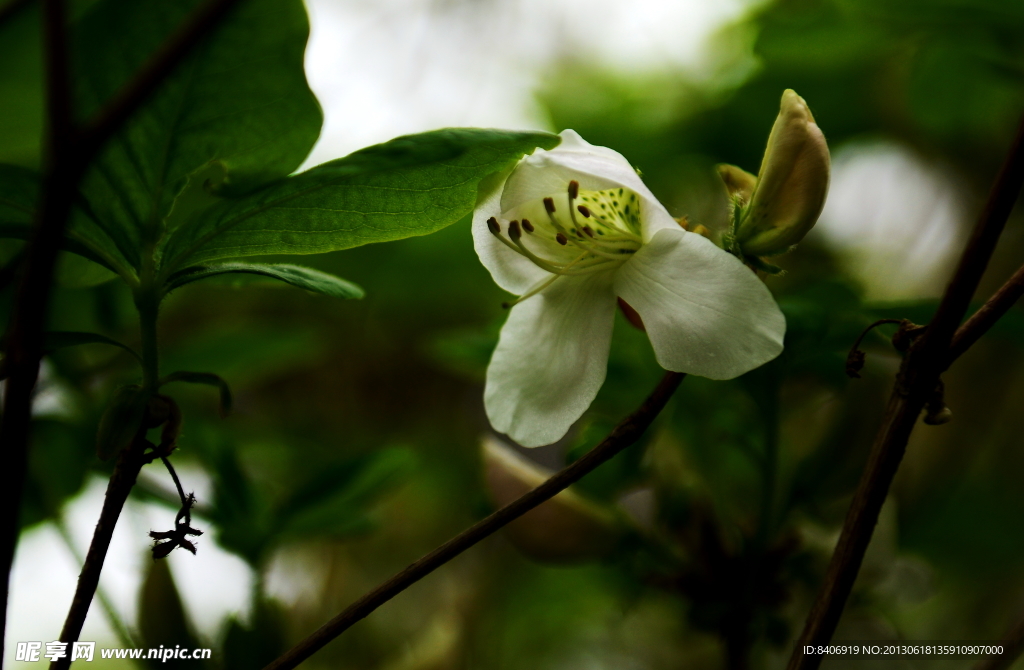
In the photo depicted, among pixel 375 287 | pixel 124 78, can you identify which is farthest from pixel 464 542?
pixel 375 287

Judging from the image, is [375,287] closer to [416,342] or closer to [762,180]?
[416,342]

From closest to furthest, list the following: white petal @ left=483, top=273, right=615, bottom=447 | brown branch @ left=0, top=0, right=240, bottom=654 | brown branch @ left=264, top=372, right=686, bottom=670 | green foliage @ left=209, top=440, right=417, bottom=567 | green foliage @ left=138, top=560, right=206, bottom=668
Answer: brown branch @ left=0, top=0, right=240, bottom=654 → brown branch @ left=264, top=372, right=686, bottom=670 → white petal @ left=483, top=273, right=615, bottom=447 → green foliage @ left=138, top=560, right=206, bottom=668 → green foliage @ left=209, top=440, right=417, bottom=567

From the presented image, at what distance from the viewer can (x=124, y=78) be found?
1.40ft

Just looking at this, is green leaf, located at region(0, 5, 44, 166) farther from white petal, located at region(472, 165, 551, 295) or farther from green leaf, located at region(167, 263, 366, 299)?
white petal, located at region(472, 165, 551, 295)

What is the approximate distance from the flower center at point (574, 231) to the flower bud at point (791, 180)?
10cm

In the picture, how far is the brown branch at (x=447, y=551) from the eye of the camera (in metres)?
0.37

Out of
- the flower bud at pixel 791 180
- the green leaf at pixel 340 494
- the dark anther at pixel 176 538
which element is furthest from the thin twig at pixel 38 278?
the green leaf at pixel 340 494

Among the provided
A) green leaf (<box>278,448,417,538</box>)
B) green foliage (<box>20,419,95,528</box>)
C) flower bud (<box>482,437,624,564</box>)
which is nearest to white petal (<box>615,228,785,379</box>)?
flower bud (<box>482,437,624,564</box>)

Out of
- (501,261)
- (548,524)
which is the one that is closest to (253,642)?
(548,524)

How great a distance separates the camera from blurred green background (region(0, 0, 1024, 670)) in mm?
694

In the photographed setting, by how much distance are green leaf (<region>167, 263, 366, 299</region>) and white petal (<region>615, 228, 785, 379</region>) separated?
190 mm

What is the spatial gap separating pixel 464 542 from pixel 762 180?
0.89 ft

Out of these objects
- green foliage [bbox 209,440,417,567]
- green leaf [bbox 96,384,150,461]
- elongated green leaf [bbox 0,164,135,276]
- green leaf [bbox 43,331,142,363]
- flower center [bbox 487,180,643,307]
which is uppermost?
flower center [bbox 487,180,643,307]

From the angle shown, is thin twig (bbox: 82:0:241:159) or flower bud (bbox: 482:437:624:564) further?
flower bud (bbox: 482:437:624:564)
